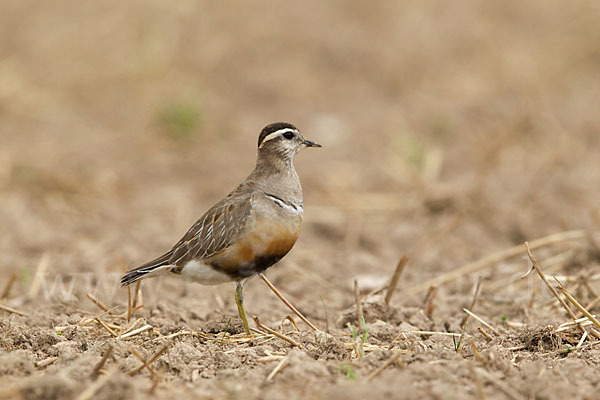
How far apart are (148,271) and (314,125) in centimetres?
648

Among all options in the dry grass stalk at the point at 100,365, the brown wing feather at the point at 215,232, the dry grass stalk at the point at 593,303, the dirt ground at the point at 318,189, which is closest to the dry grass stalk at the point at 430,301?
the dirt ground at the point at 318,189

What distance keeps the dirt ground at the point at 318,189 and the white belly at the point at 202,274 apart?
300mm

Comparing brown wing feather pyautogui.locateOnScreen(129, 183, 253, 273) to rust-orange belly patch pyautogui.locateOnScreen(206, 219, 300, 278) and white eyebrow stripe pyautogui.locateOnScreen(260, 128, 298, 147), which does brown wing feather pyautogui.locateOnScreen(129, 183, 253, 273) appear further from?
white eyebrow stripe pyautogui.locateOnScreen(260, 128, 298, 147)

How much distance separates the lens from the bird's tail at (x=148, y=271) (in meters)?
5.05

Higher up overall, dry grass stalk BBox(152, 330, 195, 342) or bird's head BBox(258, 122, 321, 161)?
bird's head BBox(258, 122, 321, 161)

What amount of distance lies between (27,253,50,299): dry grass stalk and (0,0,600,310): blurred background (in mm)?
100

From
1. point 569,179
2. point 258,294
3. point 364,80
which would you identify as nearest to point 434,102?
point 364,80

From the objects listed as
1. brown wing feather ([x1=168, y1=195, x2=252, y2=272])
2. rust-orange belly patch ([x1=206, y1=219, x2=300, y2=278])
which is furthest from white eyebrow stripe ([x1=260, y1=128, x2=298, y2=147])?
rust-orange belly patch ([x1=206, y1=219, x2=300, y2=278])

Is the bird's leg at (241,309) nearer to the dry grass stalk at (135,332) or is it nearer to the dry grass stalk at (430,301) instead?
the dry grass stalk at (135,332)

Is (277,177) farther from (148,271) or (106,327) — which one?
(106,327)

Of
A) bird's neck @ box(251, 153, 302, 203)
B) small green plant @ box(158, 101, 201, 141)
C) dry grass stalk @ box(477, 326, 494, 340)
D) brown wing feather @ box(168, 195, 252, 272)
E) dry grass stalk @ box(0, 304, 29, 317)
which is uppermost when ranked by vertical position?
small green plant @ box(158, 101, 201, 141)

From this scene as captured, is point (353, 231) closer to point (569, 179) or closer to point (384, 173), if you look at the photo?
point (384, 173)

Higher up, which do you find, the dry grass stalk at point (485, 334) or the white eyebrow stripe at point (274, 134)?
the white eyebrow stripe at point (274, 134)

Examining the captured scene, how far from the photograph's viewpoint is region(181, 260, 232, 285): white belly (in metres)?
5.05
